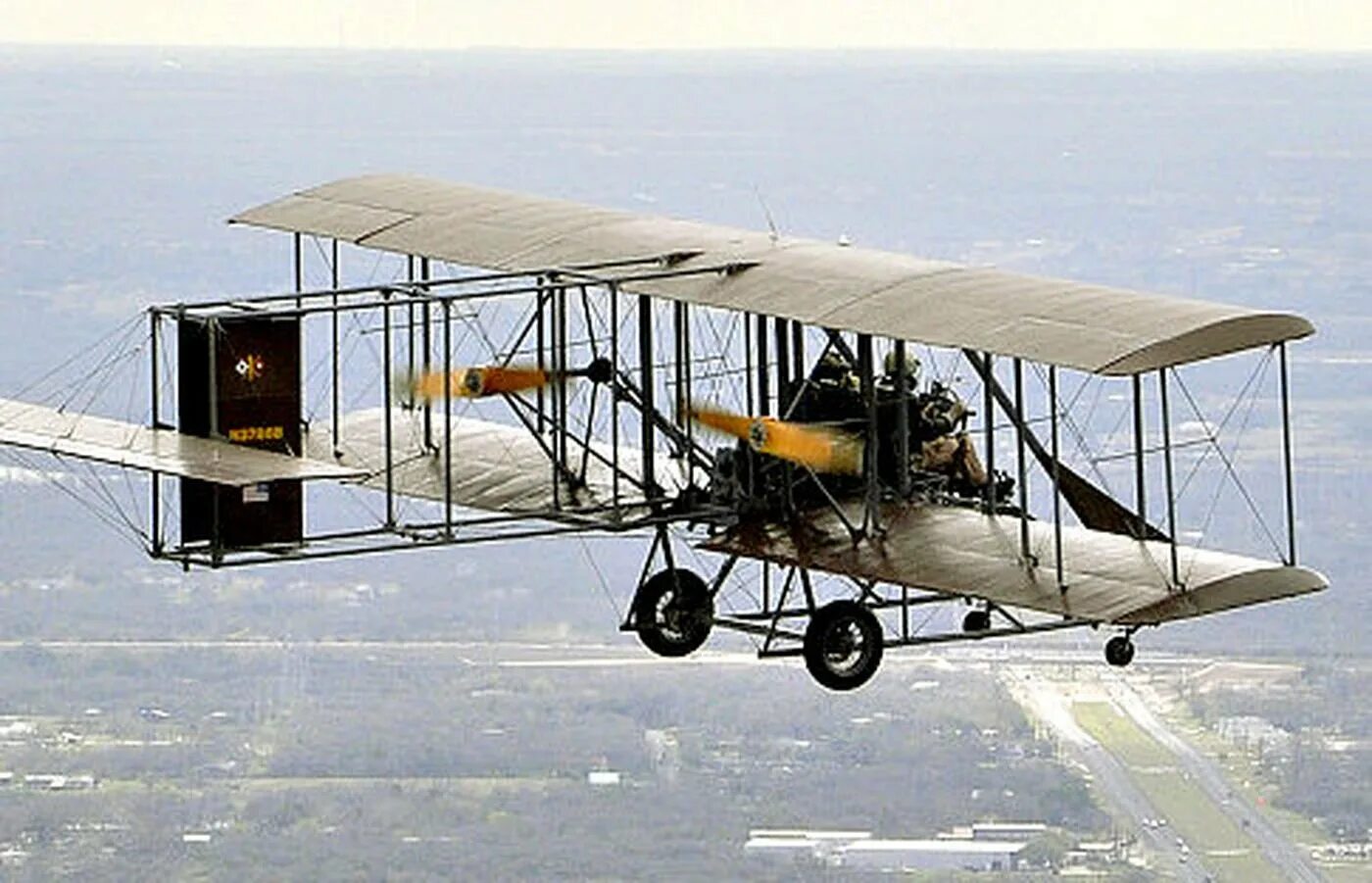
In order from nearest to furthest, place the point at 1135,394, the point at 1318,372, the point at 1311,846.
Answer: the point at 1135,394 → the point at 1311,846 → the point at 1318,372

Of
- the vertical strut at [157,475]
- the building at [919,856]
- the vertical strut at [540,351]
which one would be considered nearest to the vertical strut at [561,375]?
the vertical strut at [540,351]

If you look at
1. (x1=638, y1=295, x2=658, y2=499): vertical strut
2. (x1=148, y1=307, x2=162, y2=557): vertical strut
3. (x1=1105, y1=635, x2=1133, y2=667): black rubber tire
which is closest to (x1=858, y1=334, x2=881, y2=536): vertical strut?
(x1=638, y1=295, x2=658, y2=499): vertical strut

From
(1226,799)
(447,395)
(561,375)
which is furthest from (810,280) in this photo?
(1226,799)

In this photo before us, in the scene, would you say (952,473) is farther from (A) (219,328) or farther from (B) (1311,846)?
(B) (1311,846)

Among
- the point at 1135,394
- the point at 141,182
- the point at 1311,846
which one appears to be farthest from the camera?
the point at 141,182

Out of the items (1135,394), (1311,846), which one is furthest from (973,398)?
(1311,846)

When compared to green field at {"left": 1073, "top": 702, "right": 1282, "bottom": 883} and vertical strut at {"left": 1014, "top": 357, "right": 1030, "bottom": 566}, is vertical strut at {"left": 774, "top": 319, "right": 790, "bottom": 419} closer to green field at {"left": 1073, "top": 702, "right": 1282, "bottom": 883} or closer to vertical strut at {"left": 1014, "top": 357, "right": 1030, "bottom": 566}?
vertical strut at {"left": 1014, "top": 357, "right": 1030, "bottom": 566}

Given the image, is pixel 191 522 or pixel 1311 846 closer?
pixel 191 522
